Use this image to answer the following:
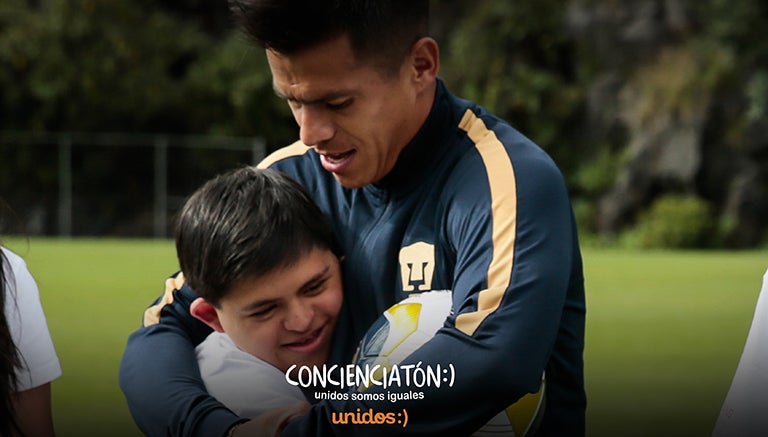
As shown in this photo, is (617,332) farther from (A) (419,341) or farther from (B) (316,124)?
(B) (316,124)

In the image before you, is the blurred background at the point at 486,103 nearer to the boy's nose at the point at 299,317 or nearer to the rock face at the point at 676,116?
the rock face at the point at 676,116

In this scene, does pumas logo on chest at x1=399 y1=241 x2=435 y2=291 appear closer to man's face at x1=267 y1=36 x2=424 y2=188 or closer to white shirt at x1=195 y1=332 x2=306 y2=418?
man's face at x1=267 y1=36 x2=424 y2=188

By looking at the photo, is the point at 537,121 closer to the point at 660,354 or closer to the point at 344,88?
the point at 660,354

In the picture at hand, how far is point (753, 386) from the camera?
2213mm

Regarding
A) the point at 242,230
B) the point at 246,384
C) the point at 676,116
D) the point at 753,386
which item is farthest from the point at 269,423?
the point at 676,116

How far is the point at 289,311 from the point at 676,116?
21.5 meters

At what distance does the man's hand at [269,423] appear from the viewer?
2.45m

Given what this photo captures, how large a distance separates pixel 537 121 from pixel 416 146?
23044mm

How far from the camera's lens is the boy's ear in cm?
283

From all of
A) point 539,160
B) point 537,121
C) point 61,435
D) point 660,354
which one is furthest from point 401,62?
point 537,121

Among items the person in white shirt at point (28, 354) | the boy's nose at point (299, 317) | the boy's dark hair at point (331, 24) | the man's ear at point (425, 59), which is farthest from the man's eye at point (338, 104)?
the person in white shirt at point (28, 354)

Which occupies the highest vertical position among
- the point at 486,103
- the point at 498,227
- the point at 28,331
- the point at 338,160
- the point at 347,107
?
the point at 347,107

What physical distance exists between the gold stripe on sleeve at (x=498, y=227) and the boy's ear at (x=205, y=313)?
2.56 feet

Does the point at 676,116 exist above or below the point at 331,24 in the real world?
below
